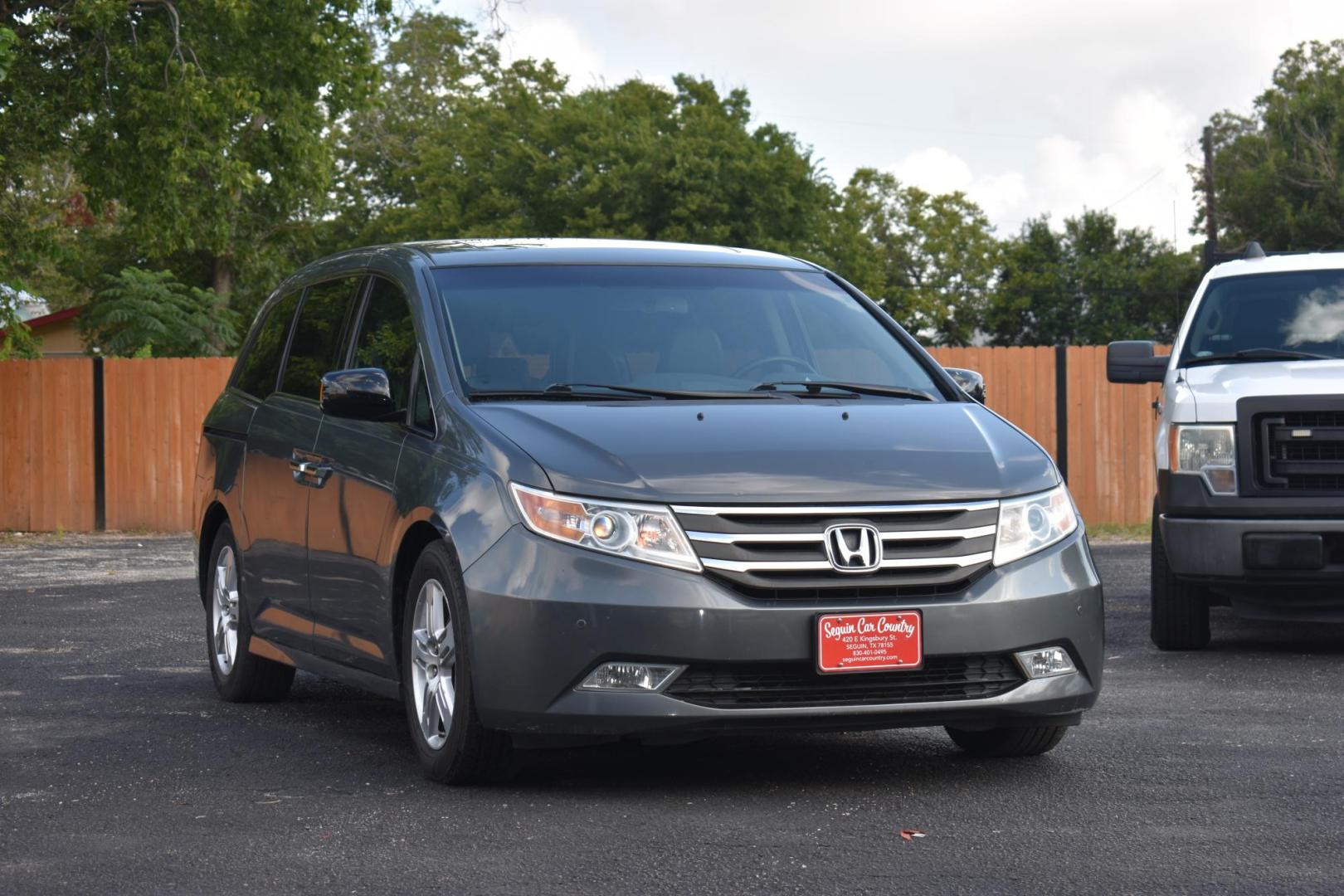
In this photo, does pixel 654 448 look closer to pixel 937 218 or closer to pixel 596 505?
pixel 596 505

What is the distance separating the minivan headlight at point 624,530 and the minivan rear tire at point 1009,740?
4.39 feet

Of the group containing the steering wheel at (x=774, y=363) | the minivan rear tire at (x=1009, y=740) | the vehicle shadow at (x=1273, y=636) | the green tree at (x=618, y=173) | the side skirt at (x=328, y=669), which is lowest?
the vehicle shadow at (x=1273, y=636)

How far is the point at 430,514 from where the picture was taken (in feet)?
20.3

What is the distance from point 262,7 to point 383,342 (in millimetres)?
16166

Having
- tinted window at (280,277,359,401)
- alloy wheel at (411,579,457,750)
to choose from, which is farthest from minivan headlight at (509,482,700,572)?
tinted window at (280,277,359,401)

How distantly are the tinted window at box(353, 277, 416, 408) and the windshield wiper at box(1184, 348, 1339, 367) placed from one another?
4.74 metres

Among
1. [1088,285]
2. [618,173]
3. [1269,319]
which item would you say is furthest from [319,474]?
[1088,285]

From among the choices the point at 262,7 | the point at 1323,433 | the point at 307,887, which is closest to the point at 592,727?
the point at 307,887

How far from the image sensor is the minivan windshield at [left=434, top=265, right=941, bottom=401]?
22.1ft

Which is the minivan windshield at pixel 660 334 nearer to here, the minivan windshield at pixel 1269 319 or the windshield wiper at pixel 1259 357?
the windshield wiper at pixel 1259 357

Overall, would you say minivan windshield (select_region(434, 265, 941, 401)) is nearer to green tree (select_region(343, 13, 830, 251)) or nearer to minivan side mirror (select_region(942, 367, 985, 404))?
minivan side mirror (select_region(942, 367, 985, 404))

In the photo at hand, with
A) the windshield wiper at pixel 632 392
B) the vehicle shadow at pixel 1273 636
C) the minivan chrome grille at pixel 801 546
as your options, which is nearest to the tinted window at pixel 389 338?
the windshield wiper at pixel 632 392

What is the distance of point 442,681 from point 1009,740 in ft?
6.18

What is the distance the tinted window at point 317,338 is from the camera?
784 cm
